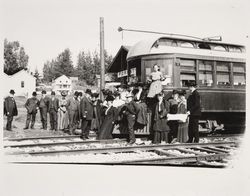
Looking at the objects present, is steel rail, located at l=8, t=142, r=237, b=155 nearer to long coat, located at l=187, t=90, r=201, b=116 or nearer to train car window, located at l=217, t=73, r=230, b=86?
long coat, located at l=187, t=90, r=201, b=116

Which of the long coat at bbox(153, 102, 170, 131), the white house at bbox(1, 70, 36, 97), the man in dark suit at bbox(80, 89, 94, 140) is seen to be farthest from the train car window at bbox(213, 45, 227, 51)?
the white house at bbox(1, 70, 36, 97)

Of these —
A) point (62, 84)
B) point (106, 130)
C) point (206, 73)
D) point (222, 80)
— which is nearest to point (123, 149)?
point (106, 130)

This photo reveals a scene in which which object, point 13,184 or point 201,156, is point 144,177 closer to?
point 201,156

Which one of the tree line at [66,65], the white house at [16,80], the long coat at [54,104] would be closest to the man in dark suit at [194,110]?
the tree line at [66,65]

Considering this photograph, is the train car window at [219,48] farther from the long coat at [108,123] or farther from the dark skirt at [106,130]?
the dark skirt at [106,130]

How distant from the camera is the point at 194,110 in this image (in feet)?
24.6

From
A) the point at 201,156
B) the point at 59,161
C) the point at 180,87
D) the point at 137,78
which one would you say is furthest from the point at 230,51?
the point at 59,161

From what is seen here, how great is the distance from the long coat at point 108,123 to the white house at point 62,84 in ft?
5.31

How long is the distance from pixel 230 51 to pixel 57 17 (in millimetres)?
4577

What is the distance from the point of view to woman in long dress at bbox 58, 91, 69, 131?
10.4 meters

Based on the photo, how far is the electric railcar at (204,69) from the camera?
8.16 m

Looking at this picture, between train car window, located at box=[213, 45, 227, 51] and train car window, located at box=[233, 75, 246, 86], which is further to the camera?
train car window, located at box=[213, 45, 227, 51]

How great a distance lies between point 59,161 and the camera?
5.73 m

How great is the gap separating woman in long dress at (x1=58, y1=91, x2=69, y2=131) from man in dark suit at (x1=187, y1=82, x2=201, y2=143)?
428 cm
